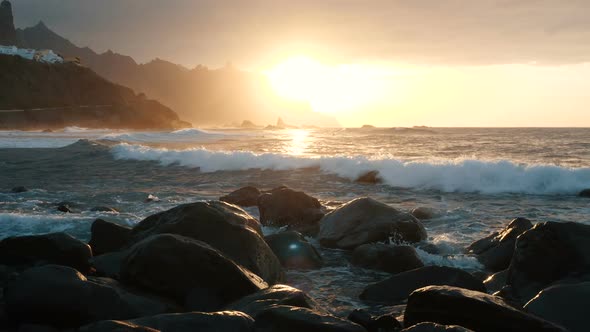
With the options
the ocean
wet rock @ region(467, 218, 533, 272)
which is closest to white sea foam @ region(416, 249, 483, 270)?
the ocean

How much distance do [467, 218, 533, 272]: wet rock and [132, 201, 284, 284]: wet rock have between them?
3.54 metres

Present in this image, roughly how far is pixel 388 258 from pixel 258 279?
2809 mm

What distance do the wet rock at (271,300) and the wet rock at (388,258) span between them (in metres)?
2.87

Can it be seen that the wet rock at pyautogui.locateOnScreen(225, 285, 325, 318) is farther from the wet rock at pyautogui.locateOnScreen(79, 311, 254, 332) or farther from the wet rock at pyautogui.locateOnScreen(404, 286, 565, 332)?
the wet rock at pyautogui.locateOnScreen(404, 286, 565, 332)

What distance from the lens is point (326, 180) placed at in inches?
809

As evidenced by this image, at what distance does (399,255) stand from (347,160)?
48.8 feet

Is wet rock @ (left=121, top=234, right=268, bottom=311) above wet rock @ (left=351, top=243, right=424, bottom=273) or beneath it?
above

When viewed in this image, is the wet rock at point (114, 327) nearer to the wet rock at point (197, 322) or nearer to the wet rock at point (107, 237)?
the wet rock at point (197, 322)

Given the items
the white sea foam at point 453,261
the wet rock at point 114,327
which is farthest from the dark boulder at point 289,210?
the wet rock at point 114,327

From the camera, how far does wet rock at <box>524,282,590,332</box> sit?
188 inches

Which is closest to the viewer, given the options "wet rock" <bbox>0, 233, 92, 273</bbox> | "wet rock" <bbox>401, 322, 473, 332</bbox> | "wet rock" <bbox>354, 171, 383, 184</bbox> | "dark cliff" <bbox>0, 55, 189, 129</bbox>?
"wet rock" <bbox>401, 322, 473, 332</bbox>

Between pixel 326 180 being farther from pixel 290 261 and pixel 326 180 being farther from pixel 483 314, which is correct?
pixel 483 314

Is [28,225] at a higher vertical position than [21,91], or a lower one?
lower

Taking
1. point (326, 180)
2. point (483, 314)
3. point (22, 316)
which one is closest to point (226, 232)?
point (22, 316)
